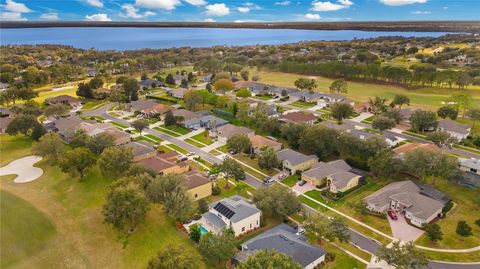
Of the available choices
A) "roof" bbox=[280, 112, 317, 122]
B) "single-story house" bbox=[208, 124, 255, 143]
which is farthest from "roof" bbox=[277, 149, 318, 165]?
"roof" bbox=[280, 112, 317, 122]

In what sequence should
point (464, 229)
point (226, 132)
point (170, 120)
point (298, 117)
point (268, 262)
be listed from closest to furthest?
point (268, 262) → point (464, 229) → point (226, 132) → point (170, 120) → point (298, 117)

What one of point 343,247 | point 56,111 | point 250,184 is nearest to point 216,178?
point 250,184

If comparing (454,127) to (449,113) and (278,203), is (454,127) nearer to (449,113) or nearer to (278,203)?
(449,113)

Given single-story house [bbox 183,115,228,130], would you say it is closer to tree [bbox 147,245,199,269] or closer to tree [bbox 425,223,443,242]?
tree [bbox 147,245,199,269]

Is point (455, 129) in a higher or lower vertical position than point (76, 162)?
lower

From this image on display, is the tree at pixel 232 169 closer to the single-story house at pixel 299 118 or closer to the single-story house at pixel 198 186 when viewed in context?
the single-story house at pixel 198 186

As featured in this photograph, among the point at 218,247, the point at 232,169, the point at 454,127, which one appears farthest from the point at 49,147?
the point at 454,127

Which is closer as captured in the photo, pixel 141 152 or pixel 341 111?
pixel 141 152
